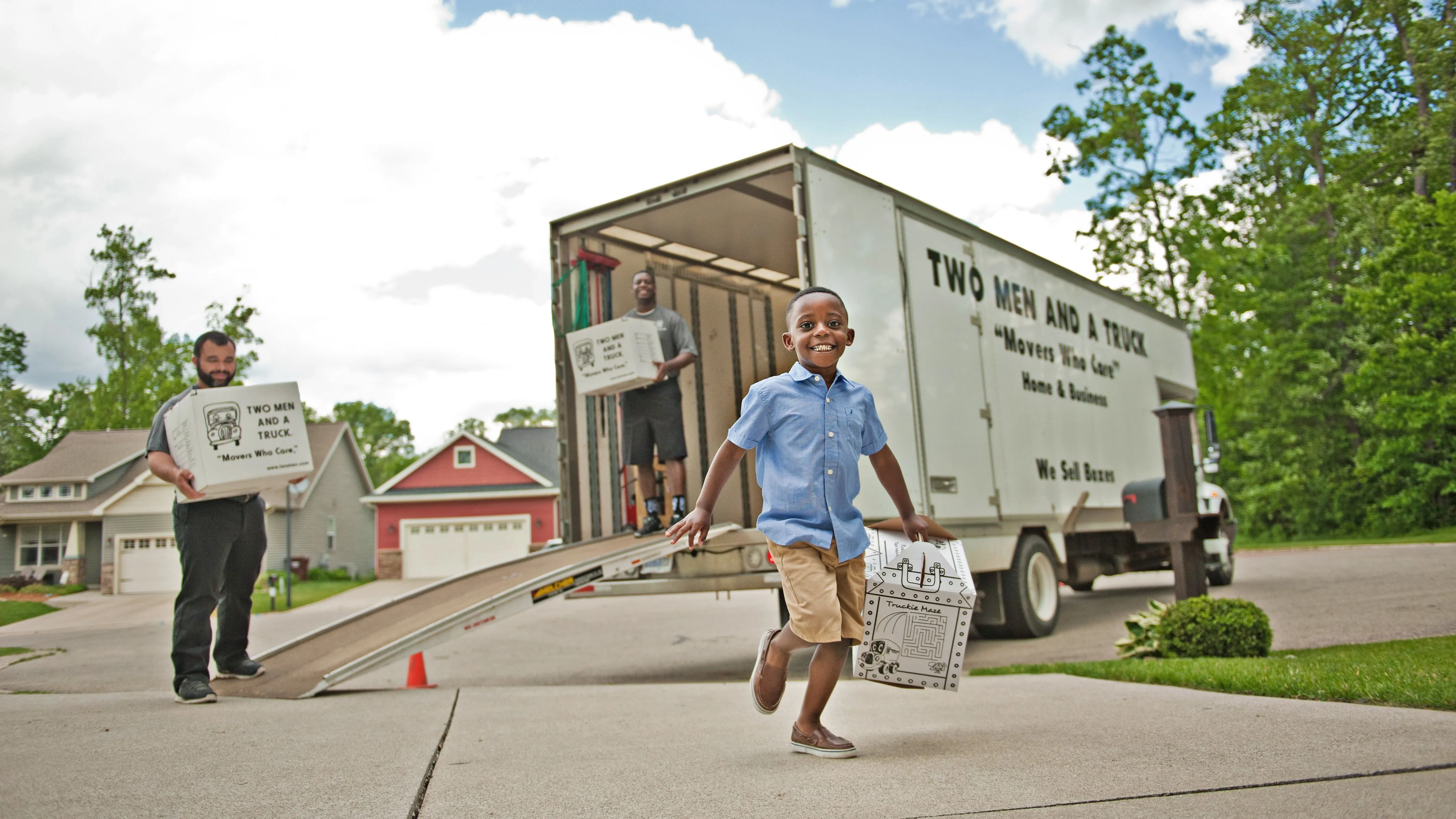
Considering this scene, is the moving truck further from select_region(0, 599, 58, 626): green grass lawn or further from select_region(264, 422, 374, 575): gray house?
select_region(264, 422, 374, 575): gray house

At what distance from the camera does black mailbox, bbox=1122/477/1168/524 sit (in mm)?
8414

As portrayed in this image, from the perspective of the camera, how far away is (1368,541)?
10180 mm

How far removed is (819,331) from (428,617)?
3.54 meters

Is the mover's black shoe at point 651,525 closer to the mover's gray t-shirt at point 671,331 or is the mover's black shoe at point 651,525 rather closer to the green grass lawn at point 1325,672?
the mover's gray t-shirt at point 671,331

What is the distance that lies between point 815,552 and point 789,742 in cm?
83

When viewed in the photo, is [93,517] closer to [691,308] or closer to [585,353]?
[585,353]

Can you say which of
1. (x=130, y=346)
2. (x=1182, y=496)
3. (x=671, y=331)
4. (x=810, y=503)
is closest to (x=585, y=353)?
(x=671, y=331)

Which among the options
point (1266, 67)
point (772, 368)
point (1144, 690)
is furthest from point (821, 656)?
point (1266, 67)

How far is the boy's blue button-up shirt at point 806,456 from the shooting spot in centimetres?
301

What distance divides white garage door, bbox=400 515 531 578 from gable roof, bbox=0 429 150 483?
693 inches

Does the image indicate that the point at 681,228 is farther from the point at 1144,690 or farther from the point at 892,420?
the point at 1144,690

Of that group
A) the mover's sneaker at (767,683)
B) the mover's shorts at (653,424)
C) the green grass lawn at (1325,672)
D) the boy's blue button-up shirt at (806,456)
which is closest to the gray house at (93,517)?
the mover's shorts at (653,424)

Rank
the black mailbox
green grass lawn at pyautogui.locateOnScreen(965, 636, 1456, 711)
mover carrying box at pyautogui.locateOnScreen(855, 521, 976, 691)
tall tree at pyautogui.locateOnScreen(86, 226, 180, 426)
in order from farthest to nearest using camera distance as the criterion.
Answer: tall tree at pyautogui.locateOnScreen(86, 226, 180, 426) → the black mailbox → green grass lawn at pyautogui.locateOnScreen(965, 636, 1456, 711) → mover carrying box at pyautogui.locateOnScreen(855, 521, 976, 691)

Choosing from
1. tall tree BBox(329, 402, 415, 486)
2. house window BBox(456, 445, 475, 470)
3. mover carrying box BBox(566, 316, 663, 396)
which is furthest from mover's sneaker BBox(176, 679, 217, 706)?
tall tree BBox(329, 402, 415, 486)
